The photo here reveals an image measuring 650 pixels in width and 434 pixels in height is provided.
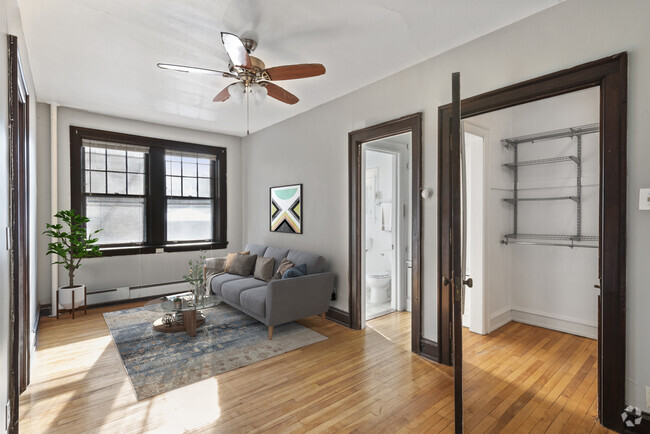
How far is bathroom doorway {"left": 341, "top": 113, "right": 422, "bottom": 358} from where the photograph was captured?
3.09m

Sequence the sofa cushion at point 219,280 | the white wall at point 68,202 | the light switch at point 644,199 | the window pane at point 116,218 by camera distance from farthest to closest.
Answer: the window pane at point 116,218
the sofa cushion at point 219,280
the white wall at point 68,202
the light switch at point 644,199

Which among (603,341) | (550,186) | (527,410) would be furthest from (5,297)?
(550,186)

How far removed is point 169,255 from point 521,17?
5.41m

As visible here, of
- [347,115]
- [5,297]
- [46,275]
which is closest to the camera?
[5,297]

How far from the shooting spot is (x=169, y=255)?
209 inches

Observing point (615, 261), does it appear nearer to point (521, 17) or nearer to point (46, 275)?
point (521, 17)

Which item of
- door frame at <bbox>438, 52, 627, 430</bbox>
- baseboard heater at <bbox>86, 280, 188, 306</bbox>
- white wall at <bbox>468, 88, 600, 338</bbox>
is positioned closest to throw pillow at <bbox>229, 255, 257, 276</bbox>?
baseboard heater at <bbox>86, 280, 188, 306</bbox>

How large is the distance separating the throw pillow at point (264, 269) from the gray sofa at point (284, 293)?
73mm

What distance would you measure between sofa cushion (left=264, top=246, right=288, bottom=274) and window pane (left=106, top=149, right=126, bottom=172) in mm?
2606

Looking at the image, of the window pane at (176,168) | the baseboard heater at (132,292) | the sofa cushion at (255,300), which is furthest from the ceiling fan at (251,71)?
the baseboard heater at (132,292)

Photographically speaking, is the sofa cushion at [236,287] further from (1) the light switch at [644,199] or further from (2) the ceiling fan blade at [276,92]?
(1) the light switch at [644,199]

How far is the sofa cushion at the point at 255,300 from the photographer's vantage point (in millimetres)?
3479

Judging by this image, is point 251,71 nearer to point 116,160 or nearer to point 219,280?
point 219,280

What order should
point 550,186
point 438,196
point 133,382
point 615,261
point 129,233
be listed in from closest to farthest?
point 615,261
point 133,382
point 438,196
point 550,186
point 129,233
